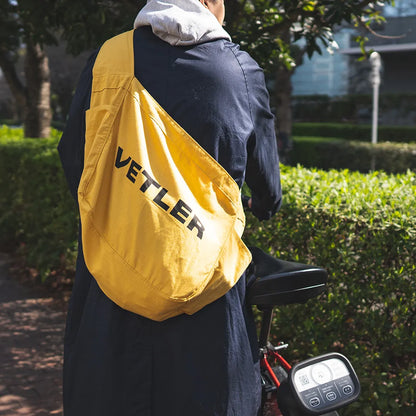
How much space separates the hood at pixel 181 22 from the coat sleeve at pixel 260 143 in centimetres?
14

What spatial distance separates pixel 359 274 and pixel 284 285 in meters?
1.40

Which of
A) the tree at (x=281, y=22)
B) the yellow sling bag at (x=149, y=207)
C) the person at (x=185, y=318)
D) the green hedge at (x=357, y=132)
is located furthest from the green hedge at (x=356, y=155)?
the yellow sling bag at (x=149, y=207)

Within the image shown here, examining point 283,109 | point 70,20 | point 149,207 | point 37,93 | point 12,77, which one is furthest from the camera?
point 283,109

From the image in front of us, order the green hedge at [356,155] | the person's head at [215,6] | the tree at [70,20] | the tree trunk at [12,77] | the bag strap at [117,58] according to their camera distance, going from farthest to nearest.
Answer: the green hedge at [356,155] → the tree trunk at [12,77] → the tree at [70,20] → the person's head at [215,6] → the bag strap at [117,58]

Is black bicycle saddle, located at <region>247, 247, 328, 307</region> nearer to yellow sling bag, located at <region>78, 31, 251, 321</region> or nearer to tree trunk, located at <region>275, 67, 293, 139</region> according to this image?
yellow sling bag, located at <region>78, 31, 251, 321</region>

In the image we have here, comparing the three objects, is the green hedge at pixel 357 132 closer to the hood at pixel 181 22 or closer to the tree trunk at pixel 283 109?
the tree trunk at pixel 283 109

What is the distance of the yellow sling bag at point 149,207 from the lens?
5.53 ft

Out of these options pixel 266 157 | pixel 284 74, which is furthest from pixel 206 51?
pixel 284 74

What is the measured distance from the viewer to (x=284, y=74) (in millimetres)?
15859

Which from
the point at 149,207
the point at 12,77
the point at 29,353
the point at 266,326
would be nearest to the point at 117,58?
the point at 149,207

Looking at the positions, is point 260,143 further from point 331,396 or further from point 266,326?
point 331,396

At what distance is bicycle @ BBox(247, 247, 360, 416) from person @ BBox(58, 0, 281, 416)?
12 cm

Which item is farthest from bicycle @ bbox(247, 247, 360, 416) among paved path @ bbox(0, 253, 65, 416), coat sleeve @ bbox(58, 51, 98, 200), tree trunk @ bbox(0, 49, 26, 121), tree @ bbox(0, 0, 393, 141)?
tree trunk @ bbox(0, 49, 26, 121)

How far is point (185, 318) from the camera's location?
1.79m
